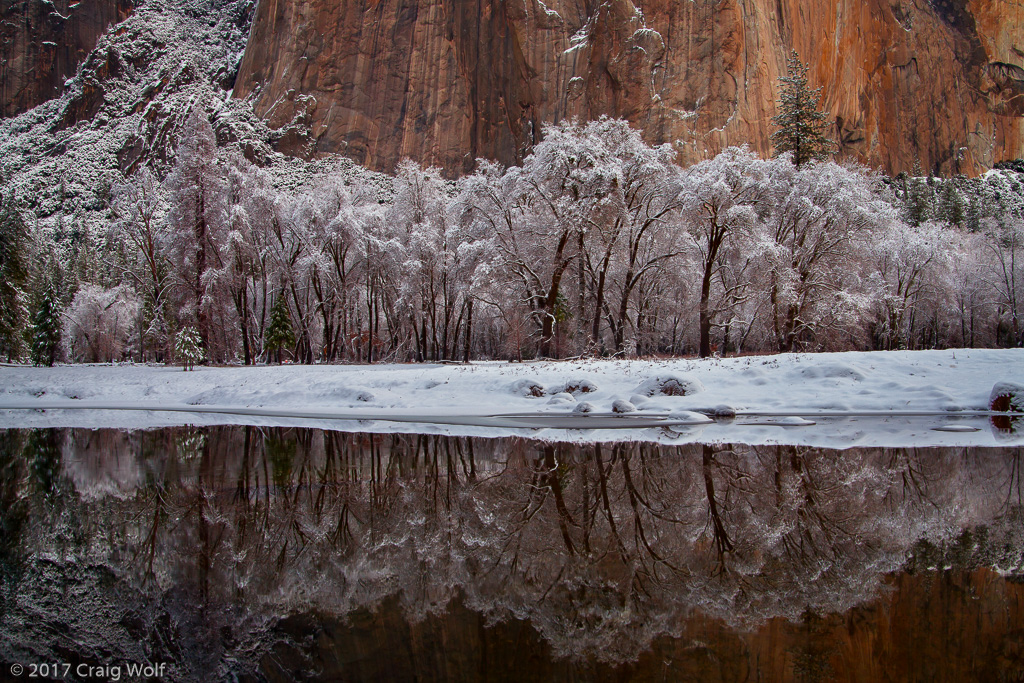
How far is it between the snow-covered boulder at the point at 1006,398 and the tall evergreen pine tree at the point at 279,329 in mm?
38178

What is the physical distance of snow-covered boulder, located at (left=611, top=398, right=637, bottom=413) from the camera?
15.9 metres

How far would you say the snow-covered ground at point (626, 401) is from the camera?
13.1 m

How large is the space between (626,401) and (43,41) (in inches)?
9270

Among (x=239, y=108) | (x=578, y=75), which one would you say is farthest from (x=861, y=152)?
(x=239, y=108)

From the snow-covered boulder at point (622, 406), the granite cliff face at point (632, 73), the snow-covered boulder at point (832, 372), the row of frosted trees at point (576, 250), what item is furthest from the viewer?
the granite cliff face at point (632, 73)

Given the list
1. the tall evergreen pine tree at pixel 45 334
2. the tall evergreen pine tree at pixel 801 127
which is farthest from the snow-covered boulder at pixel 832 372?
the tall evergreen pine tree at pixel 45 334

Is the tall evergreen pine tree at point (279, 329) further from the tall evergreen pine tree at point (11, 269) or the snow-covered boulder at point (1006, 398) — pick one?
the snow-covered boulder at point (1006, 398)

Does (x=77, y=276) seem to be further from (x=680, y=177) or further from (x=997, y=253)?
(x=997, y=253)

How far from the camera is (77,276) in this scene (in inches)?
2479

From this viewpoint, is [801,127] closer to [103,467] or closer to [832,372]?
[832,372]

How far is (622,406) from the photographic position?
16.0 meters

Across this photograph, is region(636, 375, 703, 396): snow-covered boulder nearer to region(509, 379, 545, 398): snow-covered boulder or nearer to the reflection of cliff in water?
region(509, 379, 545, 398): snow-covered boulder

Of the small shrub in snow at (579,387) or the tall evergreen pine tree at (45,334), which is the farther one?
the tall evergreen pine tree at (45,334)

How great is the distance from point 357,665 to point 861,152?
10545 centimetres
